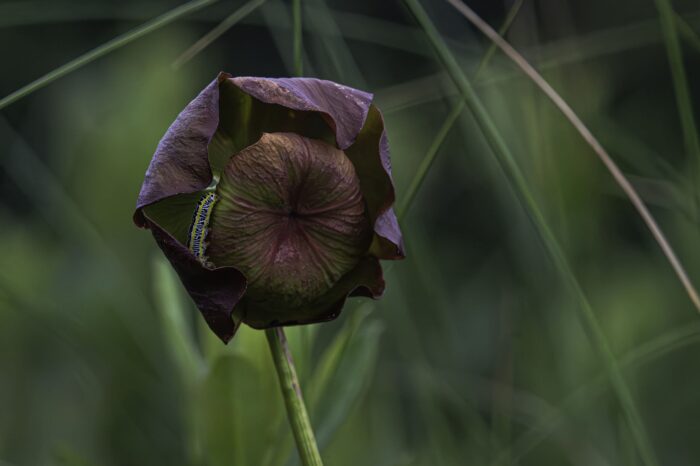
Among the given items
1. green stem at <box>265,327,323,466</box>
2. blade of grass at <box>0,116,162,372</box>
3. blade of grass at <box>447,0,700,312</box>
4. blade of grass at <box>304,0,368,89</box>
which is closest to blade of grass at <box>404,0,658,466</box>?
blade of grass at <box>447,0,700,312</box>

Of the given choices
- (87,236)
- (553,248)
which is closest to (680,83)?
(553,248)

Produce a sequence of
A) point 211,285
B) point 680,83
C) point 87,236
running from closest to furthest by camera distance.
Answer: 1. point 211,285
2. point 680,83
3. point 87,236

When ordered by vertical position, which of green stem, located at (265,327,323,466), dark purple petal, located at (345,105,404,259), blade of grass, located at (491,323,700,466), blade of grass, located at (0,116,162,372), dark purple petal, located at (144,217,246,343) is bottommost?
blade of grass, located at (491,323,700,466)

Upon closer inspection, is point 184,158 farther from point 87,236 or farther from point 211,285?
point 87,236

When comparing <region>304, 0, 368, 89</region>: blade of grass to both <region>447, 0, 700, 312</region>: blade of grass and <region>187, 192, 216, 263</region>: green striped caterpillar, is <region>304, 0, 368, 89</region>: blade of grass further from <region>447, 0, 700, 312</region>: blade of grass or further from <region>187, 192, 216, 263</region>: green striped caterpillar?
<region>187, 192, 216, 263</region>: green striped caterpillar

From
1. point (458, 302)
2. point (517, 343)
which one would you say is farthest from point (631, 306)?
point (458, 302)

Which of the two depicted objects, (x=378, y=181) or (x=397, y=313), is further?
(x=397, y=313)

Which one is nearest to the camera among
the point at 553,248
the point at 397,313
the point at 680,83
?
the point at 553,248
